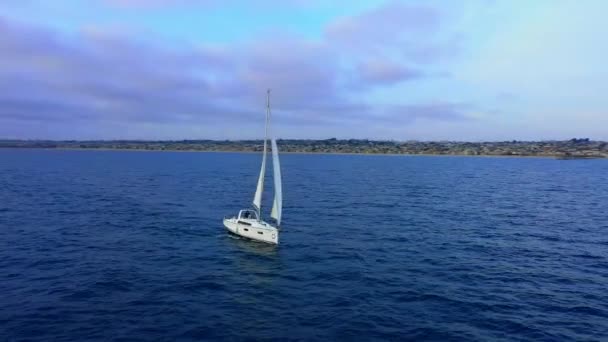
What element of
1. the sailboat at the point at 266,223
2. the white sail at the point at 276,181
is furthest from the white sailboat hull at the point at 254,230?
the white sail at the point at 276,181

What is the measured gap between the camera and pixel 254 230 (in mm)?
50531

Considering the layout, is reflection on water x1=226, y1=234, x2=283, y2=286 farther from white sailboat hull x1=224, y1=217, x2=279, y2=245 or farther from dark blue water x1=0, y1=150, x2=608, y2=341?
white sailboat hull x1=224, y1=217, x2=279, y2=245

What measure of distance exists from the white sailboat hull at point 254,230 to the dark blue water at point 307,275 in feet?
3.74

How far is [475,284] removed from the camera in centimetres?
3675

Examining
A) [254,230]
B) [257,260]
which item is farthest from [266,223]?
[257,260]

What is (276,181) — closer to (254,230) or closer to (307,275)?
(254,230)

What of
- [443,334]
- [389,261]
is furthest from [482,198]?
[443,334]

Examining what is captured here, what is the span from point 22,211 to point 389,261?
62229mm

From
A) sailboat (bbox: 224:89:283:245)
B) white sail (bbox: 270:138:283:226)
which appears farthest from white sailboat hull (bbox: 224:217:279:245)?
white sail (bbox: 270:138:283:226)

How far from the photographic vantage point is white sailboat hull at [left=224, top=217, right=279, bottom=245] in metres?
49.2

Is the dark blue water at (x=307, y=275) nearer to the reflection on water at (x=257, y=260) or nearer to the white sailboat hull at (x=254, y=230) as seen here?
the reflection on water at (x=257, y=260)

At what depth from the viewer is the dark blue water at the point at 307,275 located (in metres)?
28.2

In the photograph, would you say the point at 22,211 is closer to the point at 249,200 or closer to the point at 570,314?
the point at 249,200

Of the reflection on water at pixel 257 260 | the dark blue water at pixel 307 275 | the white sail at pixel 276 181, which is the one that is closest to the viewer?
the dark blue water at pixel 307 275
